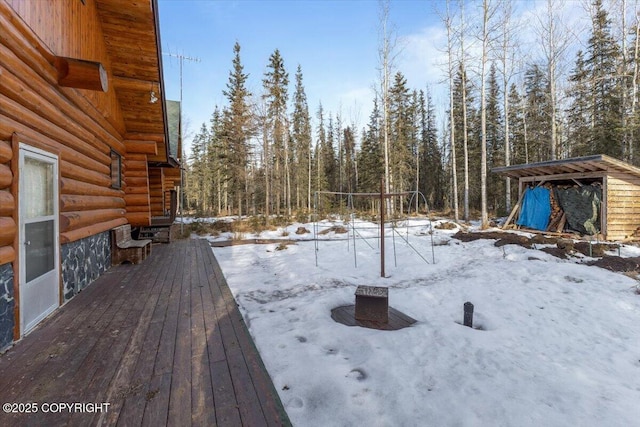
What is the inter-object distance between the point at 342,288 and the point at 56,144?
4.96 meters

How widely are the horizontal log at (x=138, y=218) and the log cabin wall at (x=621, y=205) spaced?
1499 centimetres

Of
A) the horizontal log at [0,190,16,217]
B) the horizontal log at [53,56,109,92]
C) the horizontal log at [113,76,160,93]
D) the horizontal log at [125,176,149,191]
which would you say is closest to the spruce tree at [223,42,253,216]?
the horizontal log at [125,176,149,191]

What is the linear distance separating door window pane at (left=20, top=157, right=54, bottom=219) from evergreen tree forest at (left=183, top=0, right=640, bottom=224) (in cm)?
599

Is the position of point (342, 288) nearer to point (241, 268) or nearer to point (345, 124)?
point (241, 268)

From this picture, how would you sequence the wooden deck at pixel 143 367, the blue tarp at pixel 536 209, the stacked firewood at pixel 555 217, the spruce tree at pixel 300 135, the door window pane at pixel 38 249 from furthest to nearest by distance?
the spruce tree at pixel 300 135, the blue tarp at pixel 536 209, the stacked firewood at pixel 555 217, the door window pane at pixel 38 249, the wooden deck at pixel 143 367

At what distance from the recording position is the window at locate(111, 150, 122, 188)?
672cm

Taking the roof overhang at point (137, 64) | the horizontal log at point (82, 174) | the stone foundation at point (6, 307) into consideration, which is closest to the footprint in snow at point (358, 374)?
the stone foundation at point (6, 307)

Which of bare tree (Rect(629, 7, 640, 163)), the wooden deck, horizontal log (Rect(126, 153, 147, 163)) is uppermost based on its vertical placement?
bare tree (Rect(629, 7, 640, 163))

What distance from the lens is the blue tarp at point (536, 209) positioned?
479 inches

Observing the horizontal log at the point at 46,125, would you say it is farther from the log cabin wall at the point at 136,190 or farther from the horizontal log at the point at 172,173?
the horizontal log at the point at 172,173

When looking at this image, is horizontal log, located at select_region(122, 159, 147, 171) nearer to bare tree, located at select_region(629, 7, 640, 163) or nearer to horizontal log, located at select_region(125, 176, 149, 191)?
horizontal log, located at select_region(125, 176, 149, 191)

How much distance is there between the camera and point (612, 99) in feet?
51.8

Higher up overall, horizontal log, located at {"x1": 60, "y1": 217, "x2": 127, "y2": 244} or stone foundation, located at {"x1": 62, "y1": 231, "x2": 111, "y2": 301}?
horizontal log, located at {"x1": 60, "y1": 217, "x2": 127, "y2": 244}

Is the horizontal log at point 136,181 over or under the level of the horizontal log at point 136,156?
under
